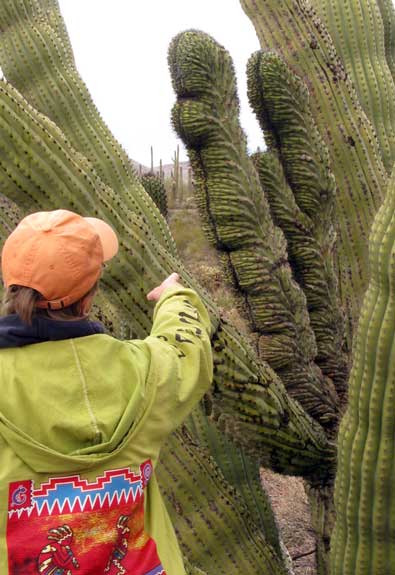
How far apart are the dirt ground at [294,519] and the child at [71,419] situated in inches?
127

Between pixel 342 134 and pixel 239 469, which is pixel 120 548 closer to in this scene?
pixel 239 469

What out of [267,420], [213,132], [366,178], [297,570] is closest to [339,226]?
[366,178]

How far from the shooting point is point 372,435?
83.8 inches

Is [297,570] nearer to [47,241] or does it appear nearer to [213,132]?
[213,132]

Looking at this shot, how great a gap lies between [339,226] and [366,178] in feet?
0.91

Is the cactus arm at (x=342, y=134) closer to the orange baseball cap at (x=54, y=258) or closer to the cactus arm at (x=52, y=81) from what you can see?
the cactus arm at (x=52, y=81)

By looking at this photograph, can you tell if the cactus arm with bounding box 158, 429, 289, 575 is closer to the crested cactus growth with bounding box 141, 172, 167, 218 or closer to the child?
the child

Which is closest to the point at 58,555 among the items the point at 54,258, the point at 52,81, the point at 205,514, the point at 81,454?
the point at 81,454

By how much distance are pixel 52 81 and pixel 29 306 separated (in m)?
2.23

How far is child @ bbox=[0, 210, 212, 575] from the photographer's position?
4.73ft

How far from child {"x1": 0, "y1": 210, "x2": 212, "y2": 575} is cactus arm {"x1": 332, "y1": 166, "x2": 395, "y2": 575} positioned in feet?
2.39

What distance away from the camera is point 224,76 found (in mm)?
3178

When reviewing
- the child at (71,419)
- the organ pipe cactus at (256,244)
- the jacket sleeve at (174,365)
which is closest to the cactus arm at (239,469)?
the organ pipe cactus at (256,244)

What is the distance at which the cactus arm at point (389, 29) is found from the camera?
4352mm
